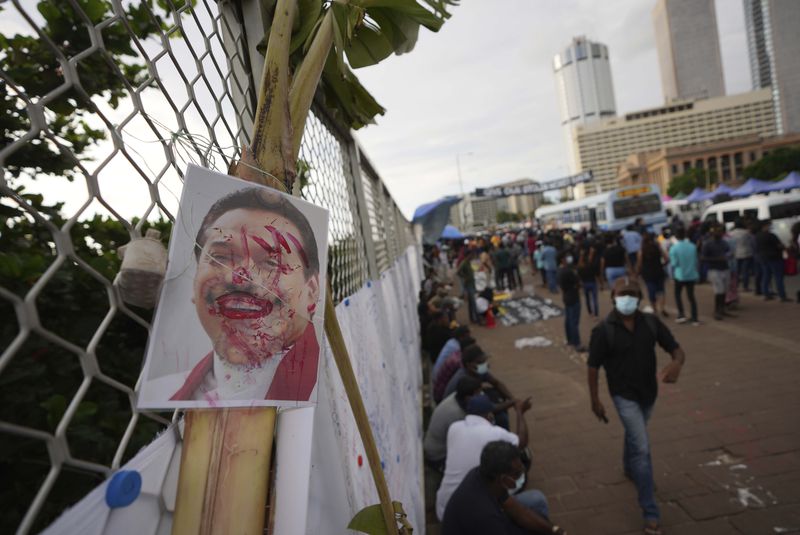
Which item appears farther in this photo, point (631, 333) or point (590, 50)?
point (590, 50)

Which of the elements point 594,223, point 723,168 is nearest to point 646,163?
point 723,168

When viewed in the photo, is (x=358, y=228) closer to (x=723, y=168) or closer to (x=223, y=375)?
(x=223, y=375)

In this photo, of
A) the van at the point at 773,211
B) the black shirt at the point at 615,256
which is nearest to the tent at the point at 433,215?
the black shirt at the point at 615,256

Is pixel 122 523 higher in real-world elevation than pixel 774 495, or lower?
higher

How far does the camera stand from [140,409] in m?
0.69

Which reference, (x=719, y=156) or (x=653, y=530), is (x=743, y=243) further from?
(x=719, y=156)

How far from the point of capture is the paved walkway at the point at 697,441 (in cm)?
364

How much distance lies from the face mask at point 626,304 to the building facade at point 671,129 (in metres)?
136

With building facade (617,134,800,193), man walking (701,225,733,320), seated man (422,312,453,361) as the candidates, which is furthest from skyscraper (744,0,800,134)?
seated man (422,312,453,361)

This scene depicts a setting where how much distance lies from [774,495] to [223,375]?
4567 mm

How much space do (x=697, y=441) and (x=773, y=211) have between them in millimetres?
13471

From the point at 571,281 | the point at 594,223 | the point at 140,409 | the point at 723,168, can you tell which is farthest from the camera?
the point at 723,168

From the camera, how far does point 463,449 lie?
3.53m

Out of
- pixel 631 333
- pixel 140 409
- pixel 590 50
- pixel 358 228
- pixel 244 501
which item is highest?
pixel 590 50
